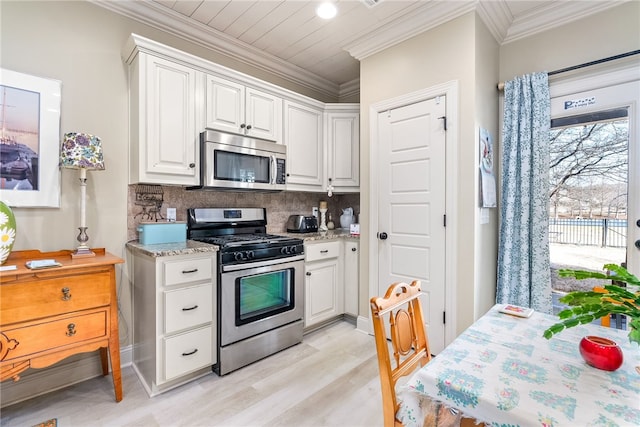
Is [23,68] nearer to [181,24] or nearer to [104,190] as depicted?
[104,190]

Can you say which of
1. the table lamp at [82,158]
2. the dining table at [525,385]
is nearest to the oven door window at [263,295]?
the table lamp at [82,158]

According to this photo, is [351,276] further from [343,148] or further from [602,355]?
[602,355]

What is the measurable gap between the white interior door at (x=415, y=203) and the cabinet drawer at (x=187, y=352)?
154cm

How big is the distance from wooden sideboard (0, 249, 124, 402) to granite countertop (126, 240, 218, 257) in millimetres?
208

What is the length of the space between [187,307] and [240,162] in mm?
1225

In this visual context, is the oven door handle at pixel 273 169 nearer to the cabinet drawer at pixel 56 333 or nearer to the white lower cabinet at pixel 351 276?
the white lower cabinet at pixel 351 276

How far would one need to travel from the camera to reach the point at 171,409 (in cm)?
184

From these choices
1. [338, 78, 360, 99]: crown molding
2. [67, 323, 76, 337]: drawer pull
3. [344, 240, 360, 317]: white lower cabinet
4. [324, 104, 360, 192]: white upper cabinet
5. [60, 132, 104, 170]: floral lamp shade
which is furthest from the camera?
[338, 78, 360, 99]: crown molding

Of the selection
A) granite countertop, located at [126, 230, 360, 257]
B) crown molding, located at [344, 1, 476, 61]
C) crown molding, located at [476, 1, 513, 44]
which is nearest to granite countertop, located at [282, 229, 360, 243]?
granite countertop, located at [126, 230, 360, 257]

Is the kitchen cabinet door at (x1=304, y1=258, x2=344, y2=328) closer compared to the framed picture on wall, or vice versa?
the framed picture on wall

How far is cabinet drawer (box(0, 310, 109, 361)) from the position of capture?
157cm

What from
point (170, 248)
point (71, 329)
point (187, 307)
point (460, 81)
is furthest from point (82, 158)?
point (460, 81)

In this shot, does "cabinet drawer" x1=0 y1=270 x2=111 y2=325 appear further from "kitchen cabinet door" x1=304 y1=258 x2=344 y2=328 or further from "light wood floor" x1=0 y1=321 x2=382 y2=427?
"kitchen cabinet door" x1=304 y1=258 x2=344 y2=328

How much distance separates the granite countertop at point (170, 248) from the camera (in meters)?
1.93
